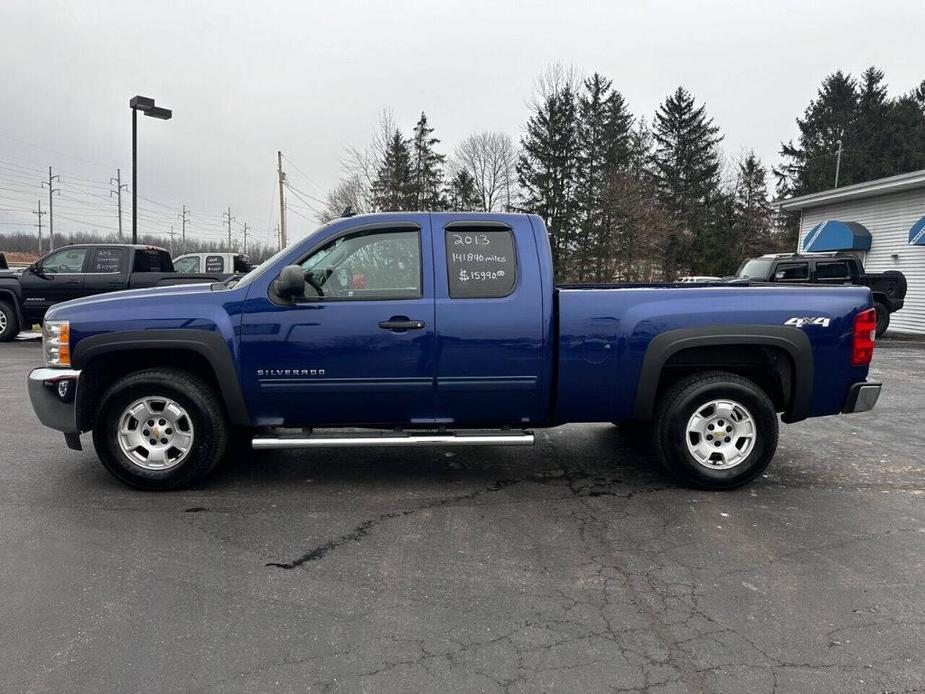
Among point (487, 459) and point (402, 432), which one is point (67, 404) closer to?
point (402, 432)

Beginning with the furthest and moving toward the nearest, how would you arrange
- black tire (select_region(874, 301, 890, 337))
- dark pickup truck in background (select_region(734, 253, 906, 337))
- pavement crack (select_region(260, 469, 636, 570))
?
black tire (select_region(874, 301, 890, 337)), dark pickup truck in background (select_region(734, 253, 906, 337)), pavement crack (select_region(260, 469, 636, 570))

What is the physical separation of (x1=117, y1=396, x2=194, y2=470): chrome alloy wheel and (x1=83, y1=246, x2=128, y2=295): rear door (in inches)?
391

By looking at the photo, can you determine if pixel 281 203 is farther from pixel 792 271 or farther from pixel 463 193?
pixel 792 271

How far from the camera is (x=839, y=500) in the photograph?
459cm

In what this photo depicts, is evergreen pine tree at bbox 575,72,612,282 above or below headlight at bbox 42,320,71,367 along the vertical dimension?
above

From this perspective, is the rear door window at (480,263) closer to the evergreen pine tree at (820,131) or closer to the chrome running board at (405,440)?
the chrome running board at (405,440)

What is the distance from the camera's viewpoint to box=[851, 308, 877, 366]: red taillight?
15.0 feet

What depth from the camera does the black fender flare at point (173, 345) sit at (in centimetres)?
439

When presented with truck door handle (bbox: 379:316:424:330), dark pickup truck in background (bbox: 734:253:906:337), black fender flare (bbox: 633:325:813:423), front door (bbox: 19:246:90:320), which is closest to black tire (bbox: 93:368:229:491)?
truck door handle (bbox: 379:316:424:330)

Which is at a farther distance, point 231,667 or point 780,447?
point 780,447

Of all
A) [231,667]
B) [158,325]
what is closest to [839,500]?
[231,667]

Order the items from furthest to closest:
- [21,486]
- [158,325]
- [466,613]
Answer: [21,486]
[158,325]
[466,613]

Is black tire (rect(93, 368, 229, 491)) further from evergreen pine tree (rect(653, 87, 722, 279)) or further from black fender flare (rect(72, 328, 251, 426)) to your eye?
evergreen pine tree (rect(653, 87, 722, 279))

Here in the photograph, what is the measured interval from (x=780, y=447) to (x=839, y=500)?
1.45 meters
